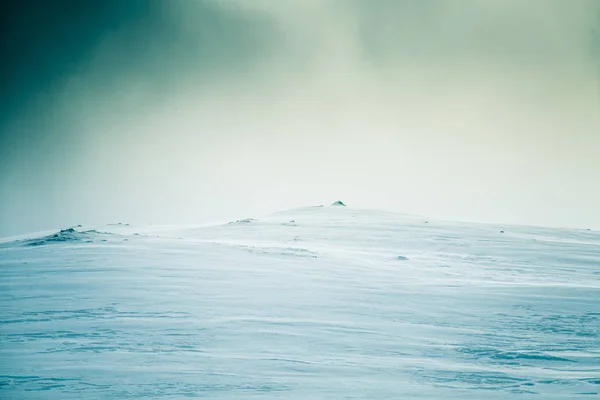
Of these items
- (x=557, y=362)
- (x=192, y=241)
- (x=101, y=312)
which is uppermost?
(x=192, y=241)

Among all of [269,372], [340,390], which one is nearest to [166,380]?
[269,372]

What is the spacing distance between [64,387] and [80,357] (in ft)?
1.36

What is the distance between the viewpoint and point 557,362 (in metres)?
3.70

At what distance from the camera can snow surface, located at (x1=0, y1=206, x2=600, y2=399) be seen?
3229 millimetres

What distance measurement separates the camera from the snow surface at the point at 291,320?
323 centimetres

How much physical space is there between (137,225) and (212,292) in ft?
17.6

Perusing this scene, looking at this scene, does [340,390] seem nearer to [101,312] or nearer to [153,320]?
[153,320]

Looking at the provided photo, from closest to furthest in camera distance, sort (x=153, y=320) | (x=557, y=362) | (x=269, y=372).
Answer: (x=269, y=372) → (x=557, y=362) → (x=153, y=320)

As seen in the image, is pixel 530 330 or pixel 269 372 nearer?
pixel 269 372

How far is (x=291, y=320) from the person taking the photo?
4.27m

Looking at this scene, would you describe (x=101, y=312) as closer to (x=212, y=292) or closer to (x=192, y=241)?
(x=212, y=292)

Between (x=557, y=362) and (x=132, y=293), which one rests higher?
(x=132, y=293)

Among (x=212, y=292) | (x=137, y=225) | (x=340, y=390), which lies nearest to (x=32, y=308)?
(x=212, y=292)

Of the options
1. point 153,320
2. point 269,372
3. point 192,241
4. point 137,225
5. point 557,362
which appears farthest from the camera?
point 137,225
